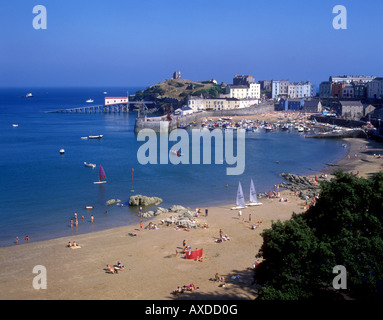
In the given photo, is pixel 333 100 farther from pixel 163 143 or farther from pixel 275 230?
pixel 275 230

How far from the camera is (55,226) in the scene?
20.4m

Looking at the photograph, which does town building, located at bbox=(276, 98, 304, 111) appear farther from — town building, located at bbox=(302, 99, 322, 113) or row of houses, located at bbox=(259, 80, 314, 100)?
row of houses, located at bbox=(259, 80, 314, 100)

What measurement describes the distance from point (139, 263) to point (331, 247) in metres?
7.99

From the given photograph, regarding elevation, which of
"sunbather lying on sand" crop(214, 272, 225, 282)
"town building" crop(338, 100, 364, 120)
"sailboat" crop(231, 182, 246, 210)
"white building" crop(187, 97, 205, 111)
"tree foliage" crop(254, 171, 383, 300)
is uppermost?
"white building" crop(187, 97, 205, 111)

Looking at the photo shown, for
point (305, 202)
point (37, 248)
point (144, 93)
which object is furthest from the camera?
point (144, 93)

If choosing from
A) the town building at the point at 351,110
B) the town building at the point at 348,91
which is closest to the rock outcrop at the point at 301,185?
the town building at the point at 351,110

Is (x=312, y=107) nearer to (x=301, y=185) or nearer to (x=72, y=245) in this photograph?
(x=301, y=185)

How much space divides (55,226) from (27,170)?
1531cm

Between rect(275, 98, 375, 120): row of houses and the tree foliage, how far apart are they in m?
56.4

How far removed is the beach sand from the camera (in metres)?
13.3

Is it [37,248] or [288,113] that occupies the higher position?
[288,113]

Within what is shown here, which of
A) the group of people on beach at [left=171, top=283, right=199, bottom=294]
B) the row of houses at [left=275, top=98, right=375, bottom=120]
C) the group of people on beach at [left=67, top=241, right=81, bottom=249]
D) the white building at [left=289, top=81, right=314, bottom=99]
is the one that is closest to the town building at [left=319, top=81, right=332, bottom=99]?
the white building at [left=289, top=81, right=314, bottom=99]
